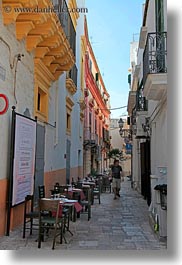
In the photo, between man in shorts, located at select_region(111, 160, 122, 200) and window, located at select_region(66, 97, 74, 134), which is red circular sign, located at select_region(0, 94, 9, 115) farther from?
man in shorts, located at select_region(111, 160, 122, 200)

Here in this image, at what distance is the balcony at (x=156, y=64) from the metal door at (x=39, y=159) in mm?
2955

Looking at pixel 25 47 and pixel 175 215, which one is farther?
pixel 25 47

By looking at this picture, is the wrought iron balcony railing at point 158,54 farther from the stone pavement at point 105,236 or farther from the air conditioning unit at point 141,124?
the air conditioning unit at point 141,124

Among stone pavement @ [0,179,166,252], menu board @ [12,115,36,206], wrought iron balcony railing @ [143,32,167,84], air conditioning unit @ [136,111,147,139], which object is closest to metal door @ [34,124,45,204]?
menu board @ [12,115,36,206]

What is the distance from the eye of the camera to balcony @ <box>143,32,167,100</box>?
713 centimetres

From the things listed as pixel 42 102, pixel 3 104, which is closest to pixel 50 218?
pixel 3 104

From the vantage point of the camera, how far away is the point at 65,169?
44.6ft

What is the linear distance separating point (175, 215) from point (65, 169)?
9140 mm

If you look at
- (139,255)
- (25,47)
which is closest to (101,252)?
(139,255)

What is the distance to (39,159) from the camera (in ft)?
29.3

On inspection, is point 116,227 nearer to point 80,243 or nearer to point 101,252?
point 80,243

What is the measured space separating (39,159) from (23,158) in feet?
5.59

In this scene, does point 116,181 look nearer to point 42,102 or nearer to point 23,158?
point 42,102

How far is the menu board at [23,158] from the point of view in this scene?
674 cm
